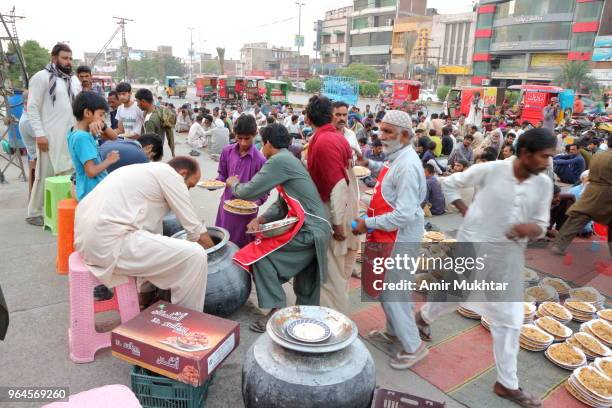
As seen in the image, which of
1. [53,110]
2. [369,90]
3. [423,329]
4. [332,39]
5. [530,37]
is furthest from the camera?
[332,39]

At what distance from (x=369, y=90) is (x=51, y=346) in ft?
146

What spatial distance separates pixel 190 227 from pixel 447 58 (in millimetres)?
62609

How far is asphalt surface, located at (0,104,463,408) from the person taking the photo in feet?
9.18

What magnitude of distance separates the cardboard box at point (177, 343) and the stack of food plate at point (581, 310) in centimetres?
332

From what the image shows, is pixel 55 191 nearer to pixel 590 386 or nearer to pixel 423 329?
pixel 423 329

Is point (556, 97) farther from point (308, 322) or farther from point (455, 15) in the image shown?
point (455, 15)

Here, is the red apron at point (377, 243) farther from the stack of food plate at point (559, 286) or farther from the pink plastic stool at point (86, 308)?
the stack of food plate at point (559, 286)

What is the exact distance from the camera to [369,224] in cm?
301

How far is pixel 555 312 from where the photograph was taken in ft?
12.8

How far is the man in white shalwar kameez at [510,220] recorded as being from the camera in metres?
2.59

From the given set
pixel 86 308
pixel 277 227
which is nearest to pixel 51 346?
pixel 86 308

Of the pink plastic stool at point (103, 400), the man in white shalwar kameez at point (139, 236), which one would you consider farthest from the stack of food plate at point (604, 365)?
the pink plastic stool at point (103, 400)

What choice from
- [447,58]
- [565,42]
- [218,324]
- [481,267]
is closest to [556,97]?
[481,267]

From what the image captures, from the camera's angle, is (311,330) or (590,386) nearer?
(311,330)
